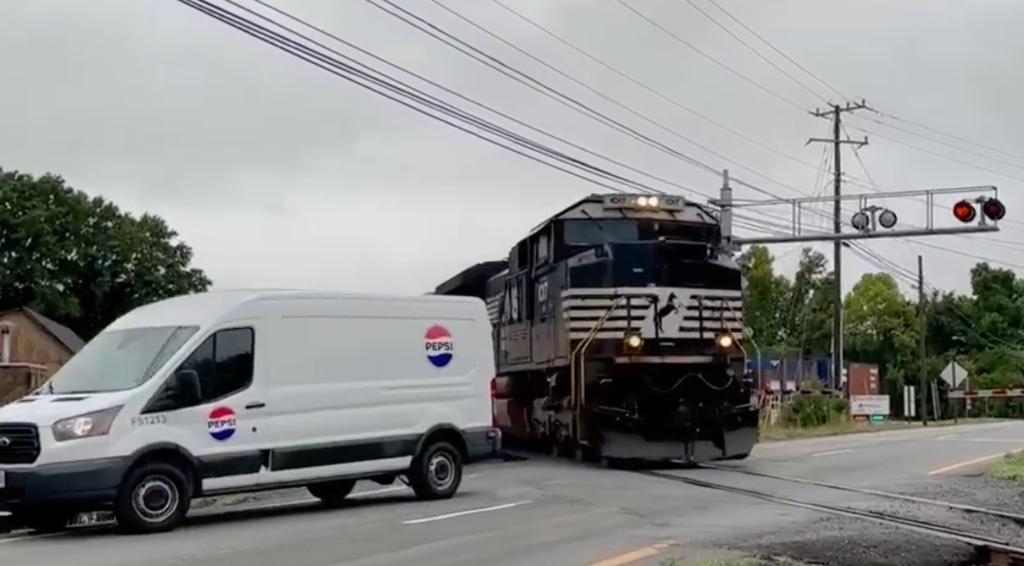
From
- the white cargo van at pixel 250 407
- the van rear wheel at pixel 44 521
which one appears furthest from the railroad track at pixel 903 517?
the van rear wheel at pixel 44 521

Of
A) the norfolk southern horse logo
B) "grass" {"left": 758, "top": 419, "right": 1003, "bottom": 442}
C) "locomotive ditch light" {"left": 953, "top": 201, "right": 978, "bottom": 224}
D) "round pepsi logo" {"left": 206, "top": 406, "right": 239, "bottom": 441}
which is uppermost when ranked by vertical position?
"locomotive ditch light" {"left": 953, "top": 201, "right": 978, "bottom": 224}

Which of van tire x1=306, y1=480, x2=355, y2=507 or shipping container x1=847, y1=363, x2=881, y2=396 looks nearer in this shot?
→ van tire x1=306, y1=480, x2=355, y2=507

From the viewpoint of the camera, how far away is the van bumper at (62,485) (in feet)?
Result: 39.1

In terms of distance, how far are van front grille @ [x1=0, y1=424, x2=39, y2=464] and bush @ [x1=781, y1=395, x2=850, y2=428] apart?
3171 centimetres

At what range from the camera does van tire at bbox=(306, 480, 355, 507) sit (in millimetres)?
15453

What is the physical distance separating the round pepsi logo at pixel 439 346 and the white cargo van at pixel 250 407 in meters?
0.02

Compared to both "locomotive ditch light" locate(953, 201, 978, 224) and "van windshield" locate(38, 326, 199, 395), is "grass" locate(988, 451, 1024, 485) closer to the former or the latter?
"locomotive ditch light" locate(953, 201, 978, 224)

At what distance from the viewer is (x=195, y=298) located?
14.1 metres

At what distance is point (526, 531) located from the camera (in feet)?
41.3

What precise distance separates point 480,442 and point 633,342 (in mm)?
4948

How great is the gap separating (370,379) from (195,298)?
218cm

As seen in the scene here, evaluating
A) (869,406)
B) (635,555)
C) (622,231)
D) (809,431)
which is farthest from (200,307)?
(869,406)

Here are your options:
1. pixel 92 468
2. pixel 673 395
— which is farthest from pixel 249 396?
pixel 673 395

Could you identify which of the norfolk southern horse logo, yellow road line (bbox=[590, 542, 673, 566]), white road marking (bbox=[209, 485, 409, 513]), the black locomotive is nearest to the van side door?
white road marking (bbox=[209, 485, 409, 513])
